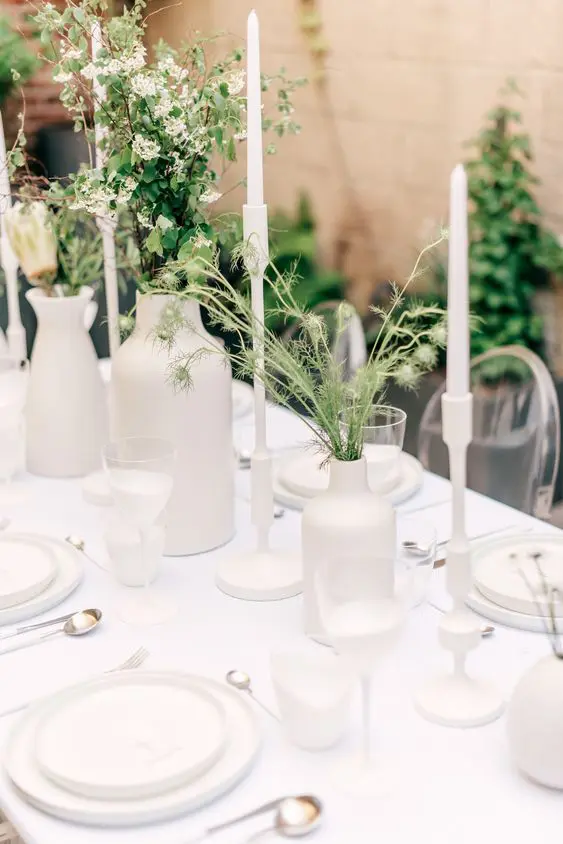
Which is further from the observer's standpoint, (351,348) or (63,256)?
(351,348)

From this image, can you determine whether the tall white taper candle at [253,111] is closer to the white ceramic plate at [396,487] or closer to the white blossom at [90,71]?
the white blossom at [90,71]

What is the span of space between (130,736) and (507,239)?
7.83 ft

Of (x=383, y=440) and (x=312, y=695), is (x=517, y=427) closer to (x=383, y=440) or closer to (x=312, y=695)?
(x=383, y=440)

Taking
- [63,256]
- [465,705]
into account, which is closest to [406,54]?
[63,256]

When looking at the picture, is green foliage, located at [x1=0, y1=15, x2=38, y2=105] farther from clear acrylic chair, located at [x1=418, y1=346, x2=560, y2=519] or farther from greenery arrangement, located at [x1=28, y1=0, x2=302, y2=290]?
greenery arrangement, located at [x1=28, y1=0, x2=302, y2=290]

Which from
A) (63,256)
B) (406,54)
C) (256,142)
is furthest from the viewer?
(406,54)

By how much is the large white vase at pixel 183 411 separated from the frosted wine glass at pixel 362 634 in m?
0.44

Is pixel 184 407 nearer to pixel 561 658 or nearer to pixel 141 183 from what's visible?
pixel 141 183

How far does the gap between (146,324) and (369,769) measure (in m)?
0.67

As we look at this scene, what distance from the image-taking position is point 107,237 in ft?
5.45

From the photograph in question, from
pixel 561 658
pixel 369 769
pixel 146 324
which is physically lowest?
pixel 369 769

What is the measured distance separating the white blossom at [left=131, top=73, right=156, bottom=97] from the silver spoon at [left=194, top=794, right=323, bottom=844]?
2.61 feet

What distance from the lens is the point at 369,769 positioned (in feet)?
3.30

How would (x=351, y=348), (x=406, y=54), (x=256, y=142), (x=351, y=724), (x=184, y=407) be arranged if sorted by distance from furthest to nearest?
(x=406, y=54)
(x=351, y=348)
(x=184, y=407)
(x=256, y=142)
(x=351, y=724)
